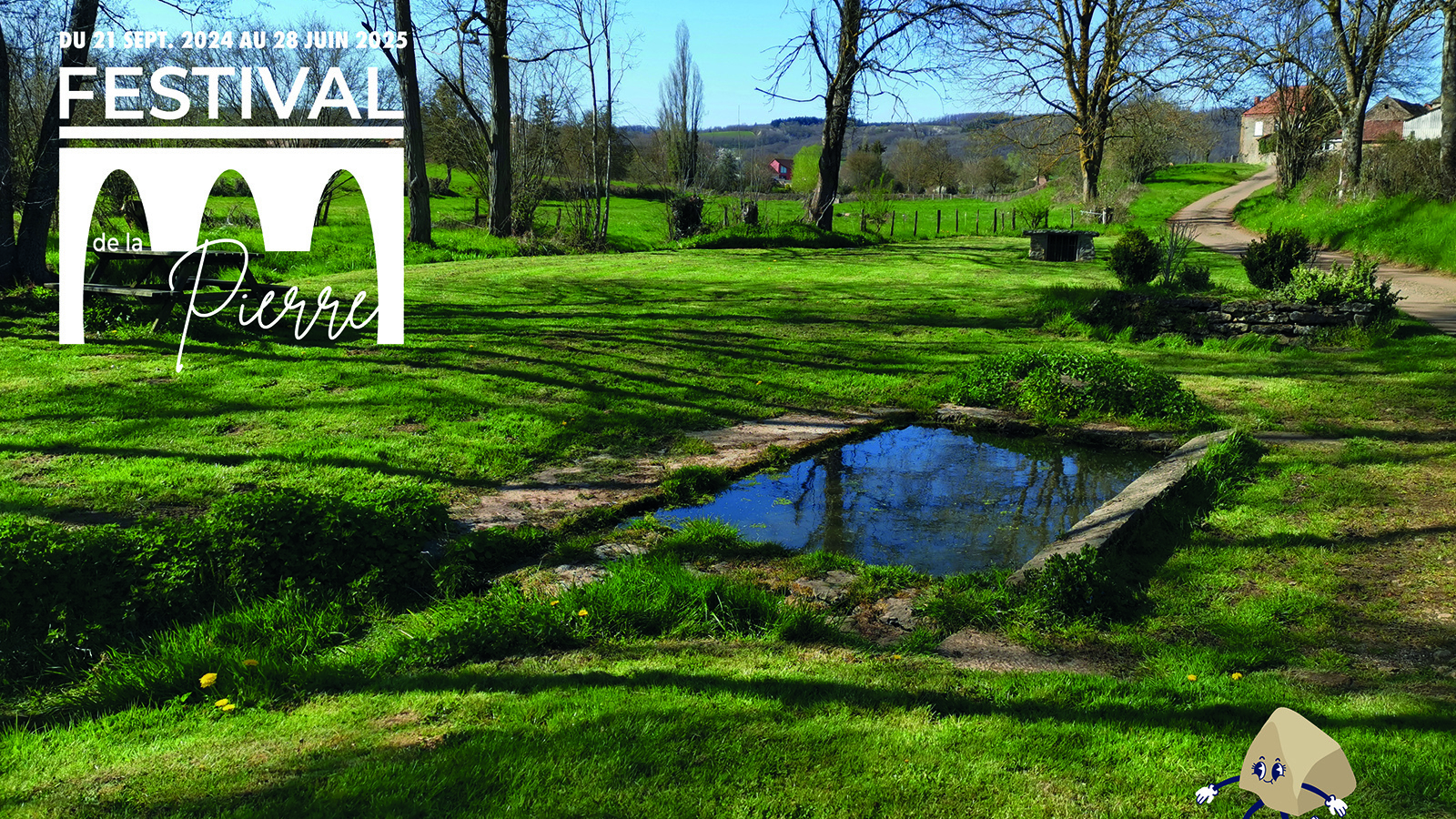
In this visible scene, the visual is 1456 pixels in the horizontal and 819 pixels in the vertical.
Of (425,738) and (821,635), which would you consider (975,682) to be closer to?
(821,635)

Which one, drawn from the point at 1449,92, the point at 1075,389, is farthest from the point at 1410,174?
the point at 1075,389

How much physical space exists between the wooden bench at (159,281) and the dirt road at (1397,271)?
47.5 feet

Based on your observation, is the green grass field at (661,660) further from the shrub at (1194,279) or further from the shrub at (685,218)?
the shrub at (685,218)

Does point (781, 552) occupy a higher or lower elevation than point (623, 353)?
lower

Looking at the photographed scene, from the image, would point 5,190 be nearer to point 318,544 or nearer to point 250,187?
point 250,187

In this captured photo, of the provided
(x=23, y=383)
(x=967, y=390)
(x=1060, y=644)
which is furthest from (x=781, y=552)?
(x=23, y=383)

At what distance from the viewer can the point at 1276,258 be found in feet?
42.7

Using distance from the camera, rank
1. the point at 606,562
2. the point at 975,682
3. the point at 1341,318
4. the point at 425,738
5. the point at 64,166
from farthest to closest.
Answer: the point at 64,166, the point at 1341,318, the point at 606,562, the point at 975,682, the point at 425,738

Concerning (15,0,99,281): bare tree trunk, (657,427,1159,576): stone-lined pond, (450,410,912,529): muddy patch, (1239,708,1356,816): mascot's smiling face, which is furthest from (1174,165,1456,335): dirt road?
(15,0,99,281): bare tree trunk

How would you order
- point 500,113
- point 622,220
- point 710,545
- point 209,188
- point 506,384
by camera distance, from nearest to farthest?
1. point 710,545
2. point 506,384
3. point 209,188
4. point 500,113
5. point 622,220

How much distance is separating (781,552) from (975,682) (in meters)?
1.76

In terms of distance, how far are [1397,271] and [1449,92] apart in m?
5.69

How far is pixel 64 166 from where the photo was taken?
11852 millimetres

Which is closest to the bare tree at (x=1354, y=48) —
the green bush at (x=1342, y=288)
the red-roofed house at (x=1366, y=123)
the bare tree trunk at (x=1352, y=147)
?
the bare tree trunk at (x=1352, y=147)
